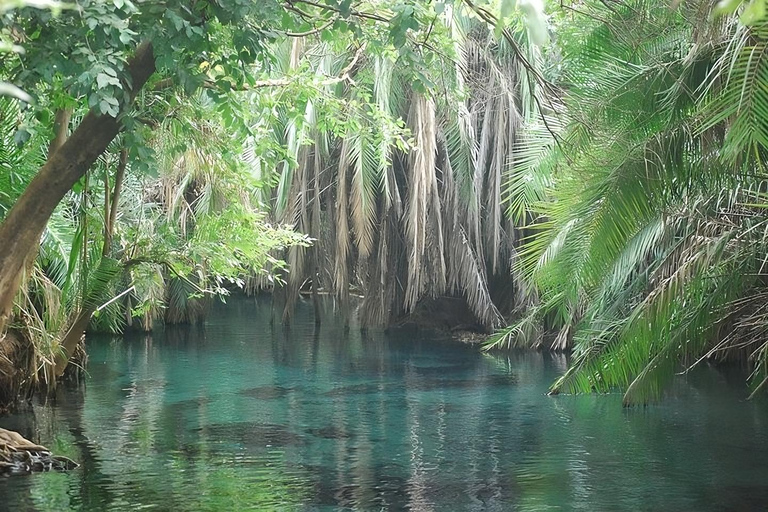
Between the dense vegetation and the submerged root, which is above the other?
the dense vegetation

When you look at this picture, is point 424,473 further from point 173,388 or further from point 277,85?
point 173,388

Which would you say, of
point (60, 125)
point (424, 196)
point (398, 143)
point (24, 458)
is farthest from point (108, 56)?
point (424, 196)

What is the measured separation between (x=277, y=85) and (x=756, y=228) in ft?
18.6

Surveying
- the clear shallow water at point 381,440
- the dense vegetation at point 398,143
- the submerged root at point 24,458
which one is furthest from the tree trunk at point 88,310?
the submerged root at point 24,458

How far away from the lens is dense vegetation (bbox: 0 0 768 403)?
21.0 feet

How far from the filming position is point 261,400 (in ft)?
49.0

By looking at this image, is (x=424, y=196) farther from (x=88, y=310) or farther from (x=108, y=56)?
(x=108, y=56)

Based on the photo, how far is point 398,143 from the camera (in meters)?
12.2

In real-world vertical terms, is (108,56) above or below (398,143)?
below

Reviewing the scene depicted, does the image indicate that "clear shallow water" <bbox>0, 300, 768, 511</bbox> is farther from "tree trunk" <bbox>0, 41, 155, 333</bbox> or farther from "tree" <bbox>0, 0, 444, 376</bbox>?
"tree" <bbox>0, 0, 444, 376</bbox>

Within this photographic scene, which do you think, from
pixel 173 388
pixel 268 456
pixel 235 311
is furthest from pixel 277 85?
pixel 235 311

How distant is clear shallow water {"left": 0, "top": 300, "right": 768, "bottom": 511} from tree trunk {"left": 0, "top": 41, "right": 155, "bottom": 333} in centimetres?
223

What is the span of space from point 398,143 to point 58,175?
17.3ft

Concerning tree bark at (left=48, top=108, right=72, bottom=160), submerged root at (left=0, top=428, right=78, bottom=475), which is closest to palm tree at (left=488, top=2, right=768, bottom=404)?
tree bark at (left=48, top=108, right=72, bottom=160)
